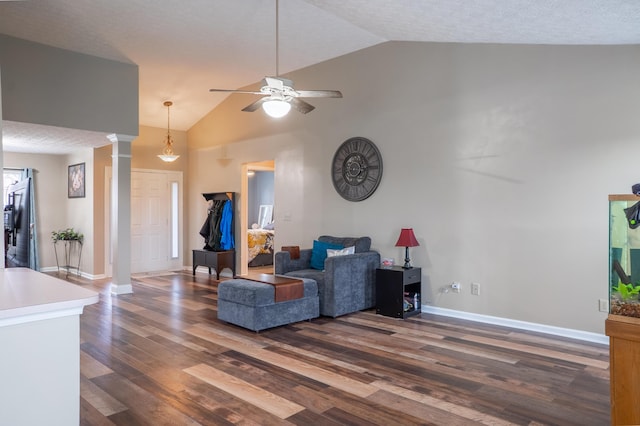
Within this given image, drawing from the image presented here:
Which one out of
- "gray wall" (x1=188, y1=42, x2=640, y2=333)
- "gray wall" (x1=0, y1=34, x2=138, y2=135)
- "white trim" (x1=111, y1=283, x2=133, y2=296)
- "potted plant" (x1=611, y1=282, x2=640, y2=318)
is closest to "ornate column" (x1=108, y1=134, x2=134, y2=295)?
"white trim" (x1=111, y1=283, x2=133, y2=296)

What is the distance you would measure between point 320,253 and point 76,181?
556 centimetres

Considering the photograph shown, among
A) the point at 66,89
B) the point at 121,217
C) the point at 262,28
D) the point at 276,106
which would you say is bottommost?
the point at 121,217

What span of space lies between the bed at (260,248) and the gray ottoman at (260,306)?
397cm

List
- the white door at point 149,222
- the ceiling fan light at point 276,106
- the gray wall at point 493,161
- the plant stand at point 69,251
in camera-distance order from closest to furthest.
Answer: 1. the ceiling fan light at point 276,106
2. the gray wall at point 493,161
3. the plant stand at point 69,251
4. the white door at point 149,222

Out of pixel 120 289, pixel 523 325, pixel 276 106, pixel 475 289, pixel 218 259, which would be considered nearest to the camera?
pixel 276 106

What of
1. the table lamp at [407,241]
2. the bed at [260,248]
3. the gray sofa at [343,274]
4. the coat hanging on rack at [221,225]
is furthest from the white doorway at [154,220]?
the table lamp at [407,241]

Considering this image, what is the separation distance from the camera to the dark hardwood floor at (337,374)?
8.58 feet

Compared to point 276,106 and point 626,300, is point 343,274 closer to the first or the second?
point 276,106

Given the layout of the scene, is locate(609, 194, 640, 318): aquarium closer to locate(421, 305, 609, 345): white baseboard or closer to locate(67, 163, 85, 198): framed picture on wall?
locate(421, 305, 609, 345): white baseboard

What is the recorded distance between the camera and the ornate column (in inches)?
255

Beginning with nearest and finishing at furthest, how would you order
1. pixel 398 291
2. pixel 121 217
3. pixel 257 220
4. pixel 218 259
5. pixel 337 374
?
pixel 337 374 → pixel 398 291 → pixel 121 217 → pixel 218 259 → pixel 257 220

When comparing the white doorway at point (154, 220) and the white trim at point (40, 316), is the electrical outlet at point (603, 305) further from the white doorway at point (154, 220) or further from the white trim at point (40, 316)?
the white doorway at point (154, 220)

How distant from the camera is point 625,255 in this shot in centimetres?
209

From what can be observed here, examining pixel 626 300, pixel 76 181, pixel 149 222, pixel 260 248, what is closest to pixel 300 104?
pixel 626 300
